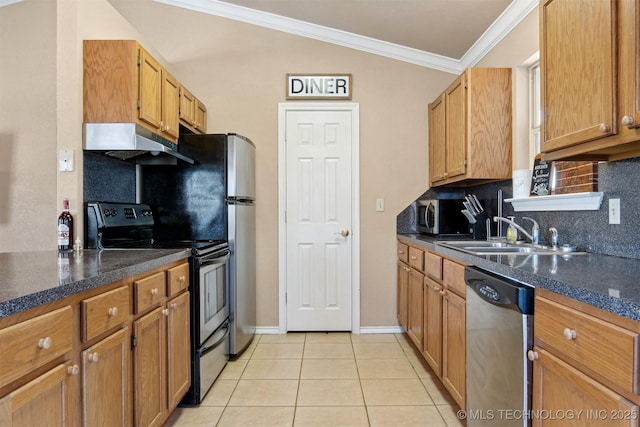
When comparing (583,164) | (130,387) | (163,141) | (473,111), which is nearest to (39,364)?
(130,387)

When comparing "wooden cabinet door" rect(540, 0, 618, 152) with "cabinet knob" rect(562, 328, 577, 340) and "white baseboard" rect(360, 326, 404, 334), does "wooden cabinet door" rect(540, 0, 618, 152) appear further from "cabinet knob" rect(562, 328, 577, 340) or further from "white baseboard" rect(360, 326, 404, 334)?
"white baseboard" rect(360, 326, 404, 334)

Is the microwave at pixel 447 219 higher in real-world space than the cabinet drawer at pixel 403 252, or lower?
higher

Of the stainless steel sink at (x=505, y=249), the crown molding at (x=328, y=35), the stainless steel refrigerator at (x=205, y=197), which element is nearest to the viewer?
the stainless steel sink at (x=505, y=249)

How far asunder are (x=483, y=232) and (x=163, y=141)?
→ 241 cm

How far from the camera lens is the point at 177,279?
193cm

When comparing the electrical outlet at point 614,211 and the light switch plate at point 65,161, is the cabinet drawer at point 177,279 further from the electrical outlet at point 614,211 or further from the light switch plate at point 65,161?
the electrical outlet at point 614,211

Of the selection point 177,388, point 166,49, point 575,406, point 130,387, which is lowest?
point 177,388

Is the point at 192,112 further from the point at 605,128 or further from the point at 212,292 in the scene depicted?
the point at 605,128

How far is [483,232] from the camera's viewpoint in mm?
2824

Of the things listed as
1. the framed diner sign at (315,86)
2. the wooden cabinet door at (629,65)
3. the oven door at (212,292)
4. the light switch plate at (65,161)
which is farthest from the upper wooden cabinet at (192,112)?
the wooden cabinet door at (629,65)

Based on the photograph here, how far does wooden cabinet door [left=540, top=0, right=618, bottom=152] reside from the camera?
129cm

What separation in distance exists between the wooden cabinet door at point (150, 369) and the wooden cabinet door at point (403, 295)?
1923 mm

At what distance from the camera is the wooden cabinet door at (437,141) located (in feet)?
9.83

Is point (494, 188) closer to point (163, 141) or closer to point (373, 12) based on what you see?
point (373, 12)
